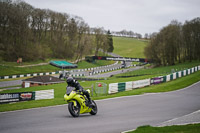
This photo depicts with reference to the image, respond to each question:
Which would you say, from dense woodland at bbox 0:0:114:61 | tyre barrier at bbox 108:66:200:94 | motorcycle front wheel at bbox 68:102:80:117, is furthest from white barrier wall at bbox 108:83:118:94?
dense woodland at bbox 0:0:114:61

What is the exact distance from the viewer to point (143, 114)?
12.7m

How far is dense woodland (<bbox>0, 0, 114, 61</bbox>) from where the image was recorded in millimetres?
65688

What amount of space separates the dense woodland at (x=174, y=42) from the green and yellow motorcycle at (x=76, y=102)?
61.3 metres

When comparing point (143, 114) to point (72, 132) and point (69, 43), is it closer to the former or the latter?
point (72, 132)

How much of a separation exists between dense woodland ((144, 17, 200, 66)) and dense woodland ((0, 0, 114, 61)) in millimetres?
27301

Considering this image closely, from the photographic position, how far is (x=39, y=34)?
268 feet

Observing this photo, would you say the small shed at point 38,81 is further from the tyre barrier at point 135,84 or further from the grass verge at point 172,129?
the grass verge at point 172,129

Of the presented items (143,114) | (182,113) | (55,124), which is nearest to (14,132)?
(55,124)

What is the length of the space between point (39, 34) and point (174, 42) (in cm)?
4650

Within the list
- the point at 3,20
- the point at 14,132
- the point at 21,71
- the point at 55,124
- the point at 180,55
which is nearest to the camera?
the point at 14,132

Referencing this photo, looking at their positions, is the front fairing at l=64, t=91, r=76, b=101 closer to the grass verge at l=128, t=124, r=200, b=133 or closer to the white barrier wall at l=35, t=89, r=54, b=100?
the grass verge at l=128, t=124, r=200, b=133

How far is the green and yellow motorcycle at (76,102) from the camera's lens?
1041cm

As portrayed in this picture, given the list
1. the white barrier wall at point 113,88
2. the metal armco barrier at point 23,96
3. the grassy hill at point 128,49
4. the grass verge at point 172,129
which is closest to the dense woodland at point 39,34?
the grassy hill at point 128,49

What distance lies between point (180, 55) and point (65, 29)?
44093 millimetres
